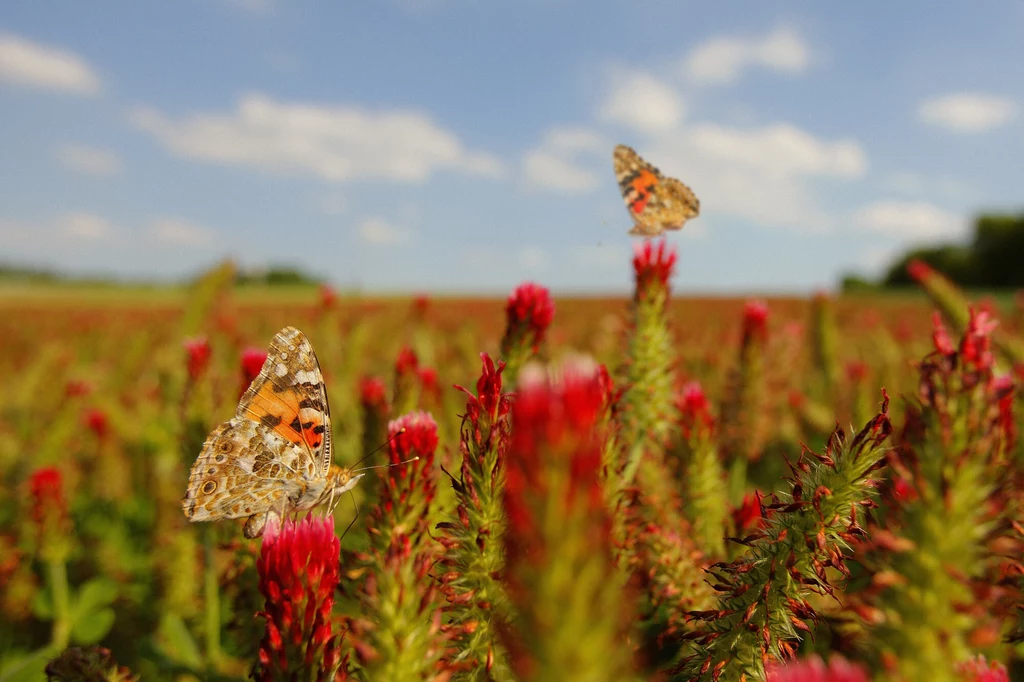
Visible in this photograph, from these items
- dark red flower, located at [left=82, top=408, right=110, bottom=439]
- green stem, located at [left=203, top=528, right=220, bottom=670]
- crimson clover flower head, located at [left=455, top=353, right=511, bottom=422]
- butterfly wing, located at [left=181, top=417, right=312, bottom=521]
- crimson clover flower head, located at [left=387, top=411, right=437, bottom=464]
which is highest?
crimson clover flower head, located at [left=455, top=353, right=511, bottom=422]

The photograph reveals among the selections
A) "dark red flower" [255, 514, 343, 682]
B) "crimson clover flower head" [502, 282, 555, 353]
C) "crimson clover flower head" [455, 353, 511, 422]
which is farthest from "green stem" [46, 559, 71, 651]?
"crimson clover flower head" [455, 353, 511, 422]

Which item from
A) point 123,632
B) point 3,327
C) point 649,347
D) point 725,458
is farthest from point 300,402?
point 3,327

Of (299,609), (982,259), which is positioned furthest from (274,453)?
(982,259)

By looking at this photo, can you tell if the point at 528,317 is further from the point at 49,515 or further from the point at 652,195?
the point at 49,515

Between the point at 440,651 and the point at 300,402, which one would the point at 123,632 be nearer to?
the point at 300,402

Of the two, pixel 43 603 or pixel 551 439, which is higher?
pixel 551 439

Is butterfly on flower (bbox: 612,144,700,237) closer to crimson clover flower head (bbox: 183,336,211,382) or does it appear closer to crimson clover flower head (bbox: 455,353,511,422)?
crimson clover flower head (bbox: 455,353,511,422)

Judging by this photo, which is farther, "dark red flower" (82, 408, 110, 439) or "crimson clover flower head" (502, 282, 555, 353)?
"dark red flower" (82, 408, 110, 439)
